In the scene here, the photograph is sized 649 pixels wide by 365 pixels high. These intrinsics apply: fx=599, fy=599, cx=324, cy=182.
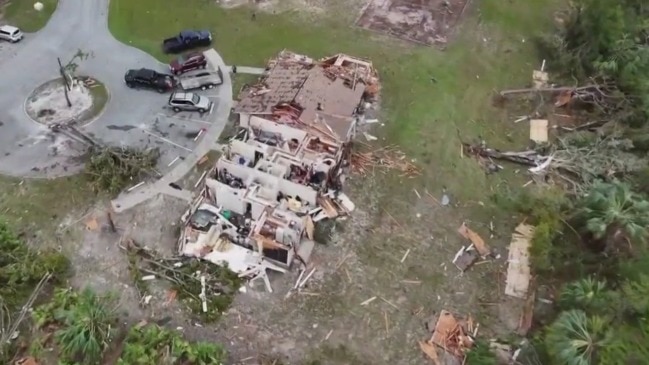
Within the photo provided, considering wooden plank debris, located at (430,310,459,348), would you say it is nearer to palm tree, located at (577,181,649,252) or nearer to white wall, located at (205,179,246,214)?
palm tree, located at (577,181,649,252)

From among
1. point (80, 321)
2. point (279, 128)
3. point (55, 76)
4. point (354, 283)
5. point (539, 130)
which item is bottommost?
point (354, 283)

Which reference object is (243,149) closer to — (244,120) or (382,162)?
(244,120)

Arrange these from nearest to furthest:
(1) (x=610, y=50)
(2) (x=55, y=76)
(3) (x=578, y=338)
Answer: (3) (x=578, y=338) < (1) (x=610, y=50) < (2) (x=55, y=76)

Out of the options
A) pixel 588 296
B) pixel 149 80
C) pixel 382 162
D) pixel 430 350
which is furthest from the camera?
pixel 149 80

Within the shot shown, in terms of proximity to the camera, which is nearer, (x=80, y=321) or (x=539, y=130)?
(x=80, y=321)

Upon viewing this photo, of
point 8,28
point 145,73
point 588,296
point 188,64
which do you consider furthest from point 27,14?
point 588,296

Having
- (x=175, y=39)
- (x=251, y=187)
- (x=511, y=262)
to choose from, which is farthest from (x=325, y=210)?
(x=175, y=39)

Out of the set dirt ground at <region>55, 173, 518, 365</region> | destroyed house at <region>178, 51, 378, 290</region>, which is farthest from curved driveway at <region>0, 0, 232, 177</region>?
dirt ground at <region>55, 173, 518, 365</region>

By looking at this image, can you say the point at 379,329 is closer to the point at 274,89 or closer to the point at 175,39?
the point at 274,89
